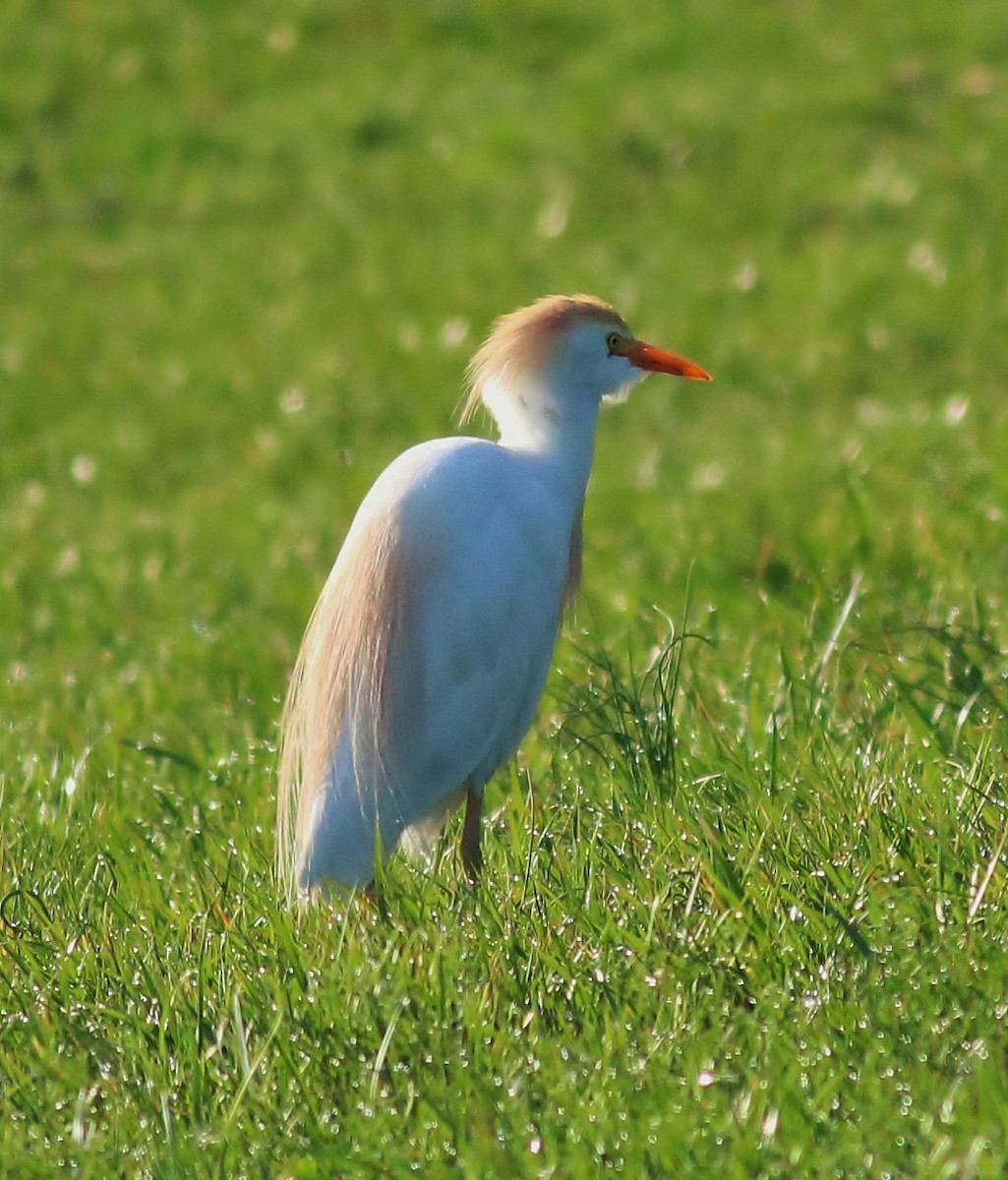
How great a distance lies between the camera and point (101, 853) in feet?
12.9

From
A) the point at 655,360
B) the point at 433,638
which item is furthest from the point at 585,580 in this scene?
the point at 433,638

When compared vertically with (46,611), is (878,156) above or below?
above

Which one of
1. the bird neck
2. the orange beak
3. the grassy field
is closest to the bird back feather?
the grassy field

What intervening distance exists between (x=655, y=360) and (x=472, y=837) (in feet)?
3.77

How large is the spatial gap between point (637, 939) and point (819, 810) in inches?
19.6

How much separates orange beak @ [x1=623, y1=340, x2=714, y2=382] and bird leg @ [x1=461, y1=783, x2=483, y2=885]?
100 cm

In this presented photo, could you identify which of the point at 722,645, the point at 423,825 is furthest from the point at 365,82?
the point at 423,825

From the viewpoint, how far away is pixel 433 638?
12.9 feet

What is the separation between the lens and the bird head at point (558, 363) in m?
4.20

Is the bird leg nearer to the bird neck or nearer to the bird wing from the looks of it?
the bird wing

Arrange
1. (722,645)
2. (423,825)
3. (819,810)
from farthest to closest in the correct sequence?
(722,645) → (423,825) → (819,810)

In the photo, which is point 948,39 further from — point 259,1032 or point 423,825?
point 259,1032


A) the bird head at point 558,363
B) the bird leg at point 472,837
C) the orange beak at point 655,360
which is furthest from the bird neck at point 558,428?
the bird leg at point 472,837

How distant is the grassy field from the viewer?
288 centimetres
